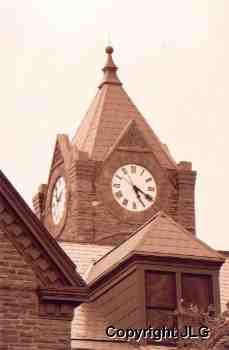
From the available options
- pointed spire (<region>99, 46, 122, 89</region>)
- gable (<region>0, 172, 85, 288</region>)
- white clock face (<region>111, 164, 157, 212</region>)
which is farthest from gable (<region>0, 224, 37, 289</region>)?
pointed spire (<region>99, 46, 122, 89</region>)

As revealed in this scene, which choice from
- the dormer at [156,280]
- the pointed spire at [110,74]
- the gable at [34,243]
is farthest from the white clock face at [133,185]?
the gable at [34,243]

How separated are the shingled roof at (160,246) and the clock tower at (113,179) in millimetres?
11985

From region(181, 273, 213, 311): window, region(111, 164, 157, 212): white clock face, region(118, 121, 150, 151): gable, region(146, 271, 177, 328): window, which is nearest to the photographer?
region(146, 271, 177, 328): window

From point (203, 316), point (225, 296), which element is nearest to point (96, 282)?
point (225, 296)

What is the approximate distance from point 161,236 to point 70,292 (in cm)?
521

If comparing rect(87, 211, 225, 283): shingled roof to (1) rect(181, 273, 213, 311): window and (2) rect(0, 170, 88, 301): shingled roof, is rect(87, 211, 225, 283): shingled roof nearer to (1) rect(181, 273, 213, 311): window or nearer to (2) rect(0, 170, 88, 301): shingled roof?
(1) rect(181, 273, 213, 311): window

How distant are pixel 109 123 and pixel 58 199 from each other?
123 inches

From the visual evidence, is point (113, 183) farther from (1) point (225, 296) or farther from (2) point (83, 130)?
(1) point (225, 296)

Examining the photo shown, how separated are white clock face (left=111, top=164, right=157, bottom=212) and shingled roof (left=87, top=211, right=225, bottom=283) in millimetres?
12975

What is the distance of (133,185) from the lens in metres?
56.8

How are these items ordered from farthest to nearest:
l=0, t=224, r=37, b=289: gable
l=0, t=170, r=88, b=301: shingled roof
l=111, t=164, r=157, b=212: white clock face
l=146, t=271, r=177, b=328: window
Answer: l=111, t=164, r=157, b=212: white clock face → l=146, t=271, r=177, b=328: window → l=0, t=170, r=88, b=301: shingled roof → l=0, t=224, r=37, b=289: gable

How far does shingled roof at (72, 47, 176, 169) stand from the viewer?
58.4 m

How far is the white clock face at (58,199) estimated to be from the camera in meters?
59.5

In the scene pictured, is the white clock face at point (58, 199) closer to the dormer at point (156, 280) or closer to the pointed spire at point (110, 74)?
the pointed spire at point (110, 74)
